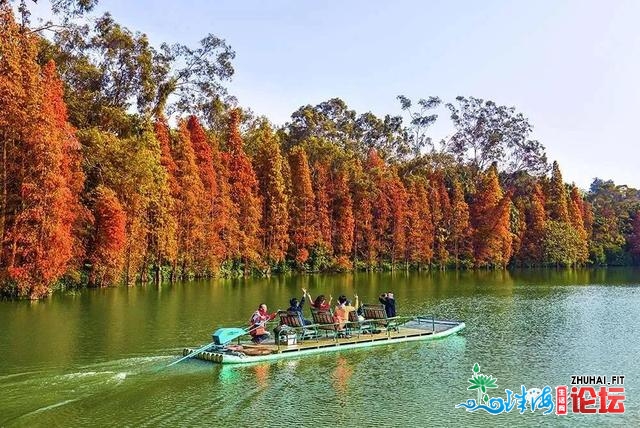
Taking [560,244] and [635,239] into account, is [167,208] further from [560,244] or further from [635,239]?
[635,239]

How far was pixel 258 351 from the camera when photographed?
18141mm

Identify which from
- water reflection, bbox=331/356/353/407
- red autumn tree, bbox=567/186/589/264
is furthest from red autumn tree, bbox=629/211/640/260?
water reflection, bbox=331/356/353/407

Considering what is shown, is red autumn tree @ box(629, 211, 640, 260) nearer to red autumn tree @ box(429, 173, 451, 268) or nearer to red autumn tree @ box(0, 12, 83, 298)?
red autumn tree @ box(429, 173, 451, 268)

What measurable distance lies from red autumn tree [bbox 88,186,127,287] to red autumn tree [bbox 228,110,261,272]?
1725 centimetres

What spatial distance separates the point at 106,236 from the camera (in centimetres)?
4100

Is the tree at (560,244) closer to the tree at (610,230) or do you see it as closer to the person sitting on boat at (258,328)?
the tree at (610,230)

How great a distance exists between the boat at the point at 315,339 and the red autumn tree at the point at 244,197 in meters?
35.8

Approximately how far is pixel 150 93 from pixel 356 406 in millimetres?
42300

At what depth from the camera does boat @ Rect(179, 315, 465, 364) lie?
703 inches

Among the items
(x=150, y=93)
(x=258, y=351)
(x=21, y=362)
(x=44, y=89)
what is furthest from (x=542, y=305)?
(x=150, y=93)

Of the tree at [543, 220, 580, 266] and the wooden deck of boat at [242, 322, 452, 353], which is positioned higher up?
the tree at [543, 220, 580, 266]

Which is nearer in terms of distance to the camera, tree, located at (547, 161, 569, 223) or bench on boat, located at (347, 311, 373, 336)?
bench on boat, located at (347, 311, 373, 336)

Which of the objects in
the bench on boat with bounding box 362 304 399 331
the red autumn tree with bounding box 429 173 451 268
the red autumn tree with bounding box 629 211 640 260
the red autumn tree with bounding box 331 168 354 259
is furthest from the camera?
the red autumn tree with bounding box 629 211 640 260

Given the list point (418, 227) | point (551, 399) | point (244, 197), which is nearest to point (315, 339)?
point (551, 399)
